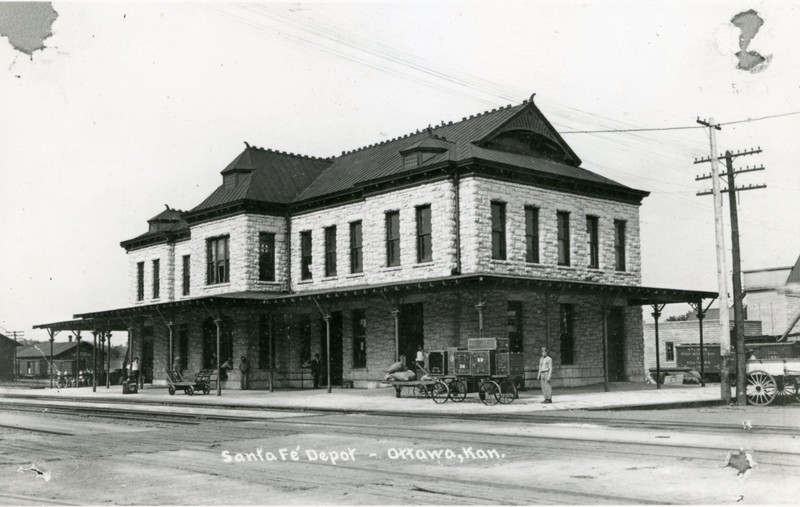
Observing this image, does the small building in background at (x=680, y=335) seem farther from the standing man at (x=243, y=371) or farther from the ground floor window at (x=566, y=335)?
the standing man at (x=243, y=371)

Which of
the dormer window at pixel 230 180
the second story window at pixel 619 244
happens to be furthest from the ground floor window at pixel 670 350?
the dormer window at pixel 230 180

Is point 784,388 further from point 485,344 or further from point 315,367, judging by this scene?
point 315,367

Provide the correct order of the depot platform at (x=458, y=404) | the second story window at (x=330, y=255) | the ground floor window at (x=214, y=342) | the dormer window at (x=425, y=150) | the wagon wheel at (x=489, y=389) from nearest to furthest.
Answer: the depot platform at (x=458, y=404)
the wagon wheel at (x=489, y=389)
the dormer window at (x=425, y=150)
the second story window at (x=330, y=255)
the ground floor window at (x=214, y=342)

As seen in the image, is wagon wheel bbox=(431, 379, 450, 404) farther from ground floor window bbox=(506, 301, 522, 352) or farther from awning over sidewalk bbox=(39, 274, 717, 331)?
ground floor window bbox=(506, 301, 522, 352)

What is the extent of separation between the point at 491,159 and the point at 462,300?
194 inches

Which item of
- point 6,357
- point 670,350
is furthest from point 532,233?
point 6,357

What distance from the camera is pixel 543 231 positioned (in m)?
28.9

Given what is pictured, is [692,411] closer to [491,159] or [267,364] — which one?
[491,159]

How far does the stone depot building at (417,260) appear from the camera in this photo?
27.0m

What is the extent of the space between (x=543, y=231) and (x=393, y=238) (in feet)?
17.7

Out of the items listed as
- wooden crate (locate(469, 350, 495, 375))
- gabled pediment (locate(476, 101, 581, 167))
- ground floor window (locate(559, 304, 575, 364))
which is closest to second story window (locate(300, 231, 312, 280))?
gabled pediment (locate(476, 101, 581, 167))

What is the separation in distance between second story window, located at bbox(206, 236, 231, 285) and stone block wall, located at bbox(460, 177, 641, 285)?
12.5 m

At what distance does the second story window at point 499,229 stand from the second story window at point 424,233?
89.1 inches

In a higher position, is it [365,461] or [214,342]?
[214,342]
